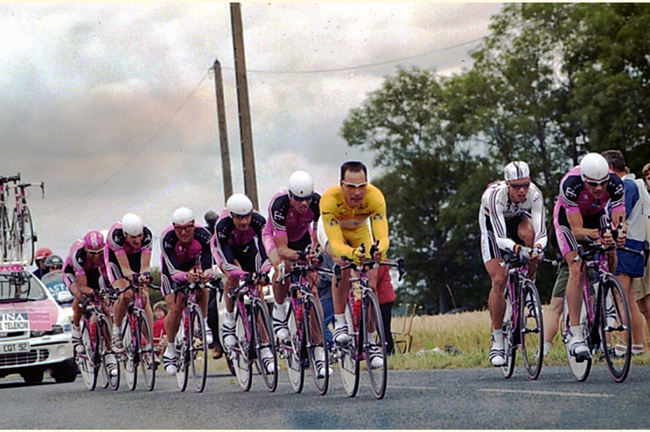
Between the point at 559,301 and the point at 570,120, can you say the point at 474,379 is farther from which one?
Result: the point at 570,120

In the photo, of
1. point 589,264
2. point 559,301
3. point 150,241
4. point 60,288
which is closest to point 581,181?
point 589,264

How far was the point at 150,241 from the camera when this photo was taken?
51.1ft

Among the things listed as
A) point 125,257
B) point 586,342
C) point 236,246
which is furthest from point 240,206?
point 586,342

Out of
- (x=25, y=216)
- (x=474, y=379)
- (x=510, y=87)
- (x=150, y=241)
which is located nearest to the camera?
(x=474, y=379)

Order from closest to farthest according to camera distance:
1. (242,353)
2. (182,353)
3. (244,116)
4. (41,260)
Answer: (242,353)
(182,353)
(41,260)
(244,116)

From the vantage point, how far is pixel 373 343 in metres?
10.4

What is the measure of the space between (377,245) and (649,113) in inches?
1299

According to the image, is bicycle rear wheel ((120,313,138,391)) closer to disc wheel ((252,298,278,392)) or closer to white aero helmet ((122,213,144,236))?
white aero helmet ((122,213,144,236))

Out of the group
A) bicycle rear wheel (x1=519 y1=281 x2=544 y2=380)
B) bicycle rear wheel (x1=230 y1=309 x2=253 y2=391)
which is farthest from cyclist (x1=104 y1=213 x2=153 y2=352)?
bicycle rear wheel (x1=519 y1=281 x2=544 y2=380)

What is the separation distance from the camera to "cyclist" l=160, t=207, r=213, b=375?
46.7 ft

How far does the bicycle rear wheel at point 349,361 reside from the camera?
10.7 metres

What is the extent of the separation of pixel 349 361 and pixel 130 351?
16.5 feet

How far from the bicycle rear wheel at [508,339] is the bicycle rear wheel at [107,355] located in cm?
570

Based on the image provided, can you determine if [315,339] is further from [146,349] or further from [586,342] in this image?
[146,349]
